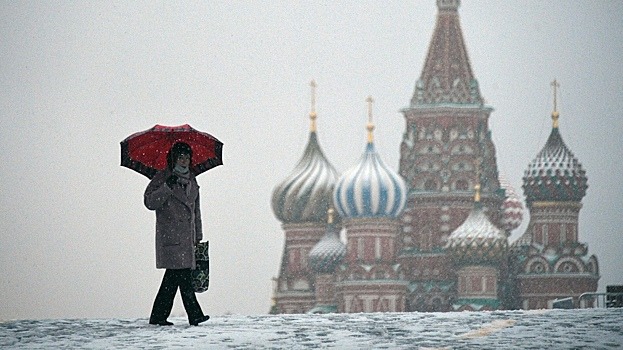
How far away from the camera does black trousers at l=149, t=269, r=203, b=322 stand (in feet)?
44.7

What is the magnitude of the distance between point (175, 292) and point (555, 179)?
6845 centimetres

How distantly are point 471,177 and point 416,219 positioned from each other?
284 centimetres

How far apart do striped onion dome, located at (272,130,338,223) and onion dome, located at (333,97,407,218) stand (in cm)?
164

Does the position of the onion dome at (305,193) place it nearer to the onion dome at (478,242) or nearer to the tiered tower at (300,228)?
the tiered tower at (300,228)

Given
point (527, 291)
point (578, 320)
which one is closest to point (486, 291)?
point (527, 291)

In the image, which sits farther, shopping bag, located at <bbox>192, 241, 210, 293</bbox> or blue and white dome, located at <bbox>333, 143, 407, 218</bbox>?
blue and white dome, located at <bbox>333, 143, 407, 218</bbox>

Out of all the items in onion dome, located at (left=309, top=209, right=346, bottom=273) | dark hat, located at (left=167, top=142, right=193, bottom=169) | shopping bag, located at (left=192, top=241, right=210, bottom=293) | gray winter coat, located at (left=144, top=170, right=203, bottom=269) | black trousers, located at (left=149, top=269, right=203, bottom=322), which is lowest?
black trousers, located at (left=149, top=269, right=203, bottom=322)

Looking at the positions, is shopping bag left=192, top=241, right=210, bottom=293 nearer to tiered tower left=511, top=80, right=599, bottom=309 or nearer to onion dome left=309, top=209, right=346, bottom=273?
tiered tower left=511, top=80, right=599, bottom=309

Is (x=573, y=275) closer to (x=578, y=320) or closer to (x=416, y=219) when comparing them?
(x=416, y=219)

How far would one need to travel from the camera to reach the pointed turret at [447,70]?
8362 centimetres

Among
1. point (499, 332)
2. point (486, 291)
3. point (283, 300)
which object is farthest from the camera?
point (283, 300)

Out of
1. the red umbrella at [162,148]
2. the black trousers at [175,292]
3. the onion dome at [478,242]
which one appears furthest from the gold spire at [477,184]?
the black trousers at [175,292]

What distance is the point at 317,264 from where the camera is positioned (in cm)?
8362

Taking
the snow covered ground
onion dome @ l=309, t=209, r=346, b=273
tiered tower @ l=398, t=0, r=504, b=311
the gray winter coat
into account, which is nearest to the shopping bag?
the gray winter coat
